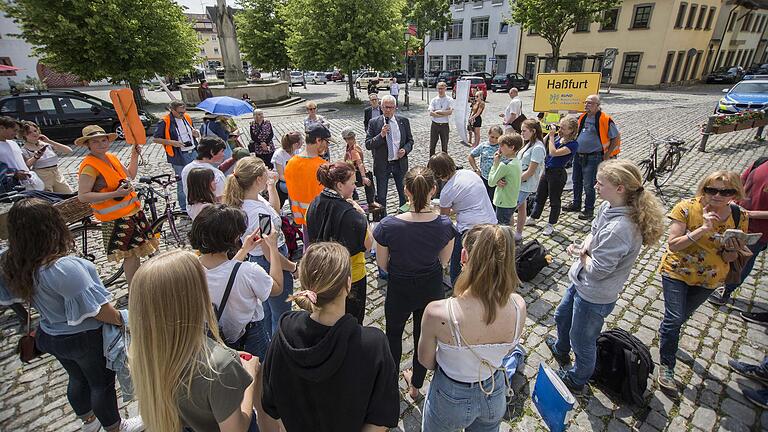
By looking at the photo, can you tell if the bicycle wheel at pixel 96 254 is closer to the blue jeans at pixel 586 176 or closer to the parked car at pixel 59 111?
the blue jeans at pixel 586 176

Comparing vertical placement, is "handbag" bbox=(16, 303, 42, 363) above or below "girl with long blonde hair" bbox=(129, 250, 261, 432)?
below

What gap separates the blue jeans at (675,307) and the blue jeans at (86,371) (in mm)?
4485

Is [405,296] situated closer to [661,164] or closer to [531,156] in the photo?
[531,156]

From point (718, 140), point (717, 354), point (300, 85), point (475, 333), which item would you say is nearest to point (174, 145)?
point (475, 333)

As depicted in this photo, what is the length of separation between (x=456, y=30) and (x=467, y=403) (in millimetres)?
Result: 49100

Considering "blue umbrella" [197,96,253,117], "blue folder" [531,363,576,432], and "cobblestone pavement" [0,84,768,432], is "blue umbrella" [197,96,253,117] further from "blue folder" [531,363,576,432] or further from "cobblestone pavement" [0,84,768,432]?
"blue folder" [531,363,576,432]

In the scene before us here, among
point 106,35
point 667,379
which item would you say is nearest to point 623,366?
point 667,379

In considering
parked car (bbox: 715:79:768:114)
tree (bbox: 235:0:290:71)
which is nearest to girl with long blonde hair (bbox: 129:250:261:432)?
parked car (bbox: 715:79:768:114)

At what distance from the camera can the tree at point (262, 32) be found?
25688mm

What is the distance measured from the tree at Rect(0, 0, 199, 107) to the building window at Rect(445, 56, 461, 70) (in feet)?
117

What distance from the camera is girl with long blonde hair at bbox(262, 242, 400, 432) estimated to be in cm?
148

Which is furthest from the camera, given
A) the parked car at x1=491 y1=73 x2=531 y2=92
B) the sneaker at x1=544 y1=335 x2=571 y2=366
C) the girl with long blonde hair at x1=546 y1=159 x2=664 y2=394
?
the parked car at x1=491 y1=73 x2=531 y2=92

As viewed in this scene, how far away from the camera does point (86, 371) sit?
8.31 ft

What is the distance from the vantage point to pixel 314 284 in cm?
161
